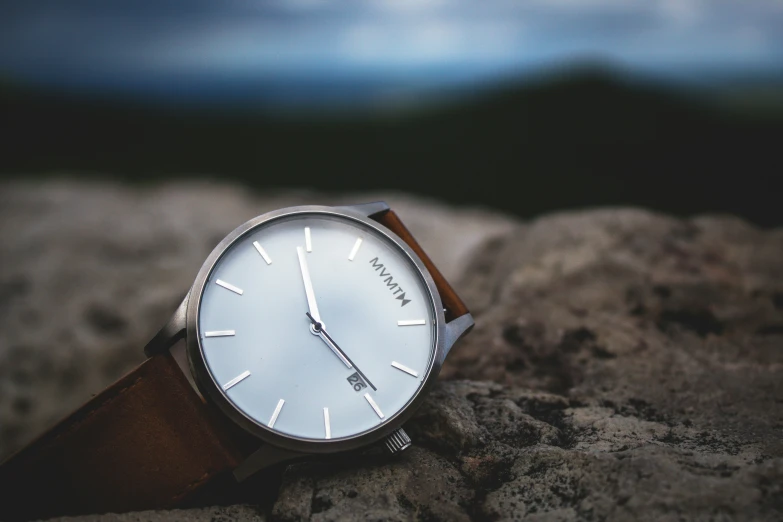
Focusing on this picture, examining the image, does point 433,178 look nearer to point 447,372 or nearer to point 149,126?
point 149,126

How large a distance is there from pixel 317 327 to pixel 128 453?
58 cm

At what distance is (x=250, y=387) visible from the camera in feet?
5.48

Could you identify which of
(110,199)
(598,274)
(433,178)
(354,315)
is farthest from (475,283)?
(110,199)

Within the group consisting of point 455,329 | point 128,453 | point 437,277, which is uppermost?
point 128,453

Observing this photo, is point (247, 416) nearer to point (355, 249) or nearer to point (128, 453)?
point (128, 453)

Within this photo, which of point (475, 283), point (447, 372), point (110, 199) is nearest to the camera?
point (447, 372)

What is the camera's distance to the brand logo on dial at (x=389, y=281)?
1.84 metres

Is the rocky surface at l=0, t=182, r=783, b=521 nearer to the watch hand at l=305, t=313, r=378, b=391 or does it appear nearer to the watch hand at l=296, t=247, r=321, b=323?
the watch hand at l=305, t=313, r=378, b=391

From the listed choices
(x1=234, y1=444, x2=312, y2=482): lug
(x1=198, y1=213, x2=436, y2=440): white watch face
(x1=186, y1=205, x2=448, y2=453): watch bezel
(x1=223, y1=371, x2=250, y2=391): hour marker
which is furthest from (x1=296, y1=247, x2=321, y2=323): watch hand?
(x1=234, y1=444, x2=312, y2=482): lug

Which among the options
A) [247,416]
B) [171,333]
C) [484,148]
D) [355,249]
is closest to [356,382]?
[247,416]

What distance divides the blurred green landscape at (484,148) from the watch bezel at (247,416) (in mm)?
2595

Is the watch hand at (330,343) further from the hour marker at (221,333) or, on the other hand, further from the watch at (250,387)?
the hour marker at (221,333)

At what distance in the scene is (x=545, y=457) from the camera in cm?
159

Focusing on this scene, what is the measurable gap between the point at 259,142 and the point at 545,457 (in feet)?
13.6
